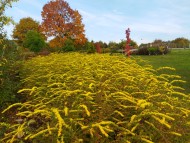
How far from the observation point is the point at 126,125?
3.48 meters

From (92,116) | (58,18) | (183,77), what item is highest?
(58,18)

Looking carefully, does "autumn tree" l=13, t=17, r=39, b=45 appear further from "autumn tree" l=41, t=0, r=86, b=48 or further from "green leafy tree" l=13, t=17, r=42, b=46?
"autumn tree" l=41, t=0, r=86, b=48

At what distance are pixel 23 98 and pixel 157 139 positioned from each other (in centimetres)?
492

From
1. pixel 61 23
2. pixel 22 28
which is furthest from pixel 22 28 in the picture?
pixel 61 23

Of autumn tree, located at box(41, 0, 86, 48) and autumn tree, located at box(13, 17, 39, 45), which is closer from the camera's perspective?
autumn tree, located at box(41, 0, 86, 48)

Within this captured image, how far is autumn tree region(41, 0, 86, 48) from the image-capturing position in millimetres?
48406

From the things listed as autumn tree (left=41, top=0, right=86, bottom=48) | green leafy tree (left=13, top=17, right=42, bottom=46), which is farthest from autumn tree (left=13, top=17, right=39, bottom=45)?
autumn tree (left=41, top=0, right=86, bottom=48)

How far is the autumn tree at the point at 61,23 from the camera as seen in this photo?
159ft

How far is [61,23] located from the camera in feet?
164

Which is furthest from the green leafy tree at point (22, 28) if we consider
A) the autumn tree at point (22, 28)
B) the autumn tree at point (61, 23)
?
the autumn tree at point (61, 23)

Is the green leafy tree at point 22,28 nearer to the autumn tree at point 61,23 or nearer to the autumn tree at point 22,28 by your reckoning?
the autumn tree at point 22,28

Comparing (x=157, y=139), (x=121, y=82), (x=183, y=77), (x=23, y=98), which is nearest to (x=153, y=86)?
(x=121, y=82)

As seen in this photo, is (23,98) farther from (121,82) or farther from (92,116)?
(92,116)

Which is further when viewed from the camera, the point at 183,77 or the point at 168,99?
the point at 183,77
